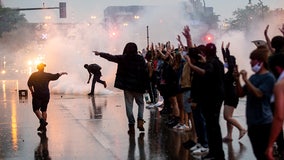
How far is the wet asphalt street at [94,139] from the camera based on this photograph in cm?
802

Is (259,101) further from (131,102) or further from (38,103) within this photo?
(38,103)

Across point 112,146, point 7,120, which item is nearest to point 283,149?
point 112,146

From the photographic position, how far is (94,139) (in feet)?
31.2

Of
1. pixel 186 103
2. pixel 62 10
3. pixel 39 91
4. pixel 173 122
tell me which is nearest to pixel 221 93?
pixel 186 103

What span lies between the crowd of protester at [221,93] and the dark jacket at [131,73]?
82 centimetres

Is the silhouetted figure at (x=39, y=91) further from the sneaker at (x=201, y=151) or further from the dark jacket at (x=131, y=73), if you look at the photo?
the sneaker at (x=201, y=151)

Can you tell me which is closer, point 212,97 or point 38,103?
point 212,97

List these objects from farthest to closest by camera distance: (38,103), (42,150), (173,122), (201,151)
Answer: (38,103), (173,122), (42,150), (201,151)

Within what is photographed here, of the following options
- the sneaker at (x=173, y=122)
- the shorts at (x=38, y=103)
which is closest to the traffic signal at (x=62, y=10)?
the shorts at (x=38, y=103)

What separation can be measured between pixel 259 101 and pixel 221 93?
78.2 inches

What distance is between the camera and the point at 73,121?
12242mm

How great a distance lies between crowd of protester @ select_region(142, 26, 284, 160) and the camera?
16.6ft

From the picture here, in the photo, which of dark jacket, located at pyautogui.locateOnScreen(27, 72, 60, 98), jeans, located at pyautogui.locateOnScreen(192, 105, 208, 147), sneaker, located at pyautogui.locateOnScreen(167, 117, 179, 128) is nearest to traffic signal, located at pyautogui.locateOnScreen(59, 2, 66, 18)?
dark jacket, located at pyautogui.locateOnScreen(27, 72, 60, 98)

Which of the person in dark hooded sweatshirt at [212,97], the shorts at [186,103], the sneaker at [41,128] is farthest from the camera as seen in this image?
the sneaker at [41,128]
